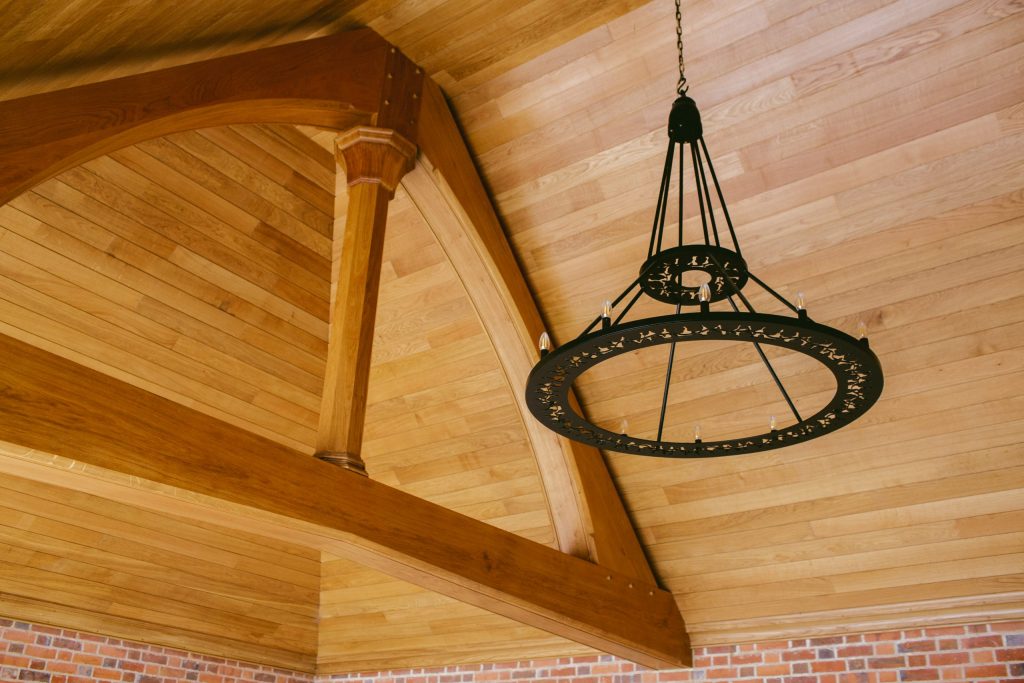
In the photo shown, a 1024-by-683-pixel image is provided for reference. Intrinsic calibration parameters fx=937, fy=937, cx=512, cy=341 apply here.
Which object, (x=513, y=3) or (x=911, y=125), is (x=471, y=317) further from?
(x=911, y=125)

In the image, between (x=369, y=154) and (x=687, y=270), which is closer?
(x=687, y=270)

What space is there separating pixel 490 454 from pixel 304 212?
1869 millimetres

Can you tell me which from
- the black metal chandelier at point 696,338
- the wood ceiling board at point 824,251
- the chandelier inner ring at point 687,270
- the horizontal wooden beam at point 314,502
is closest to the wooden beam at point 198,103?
the horizontal wooden beam at point 314,502

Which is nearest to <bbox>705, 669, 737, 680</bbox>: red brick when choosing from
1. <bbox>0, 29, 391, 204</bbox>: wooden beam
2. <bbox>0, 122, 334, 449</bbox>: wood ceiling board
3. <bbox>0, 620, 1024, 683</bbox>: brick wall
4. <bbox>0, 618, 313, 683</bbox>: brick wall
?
<bbox>0, 620, 1024, 683</bbox>: brick wall

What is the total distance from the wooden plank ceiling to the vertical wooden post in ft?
2.00

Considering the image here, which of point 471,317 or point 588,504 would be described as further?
point 471,317

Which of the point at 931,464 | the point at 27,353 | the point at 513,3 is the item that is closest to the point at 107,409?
the point at 27,353

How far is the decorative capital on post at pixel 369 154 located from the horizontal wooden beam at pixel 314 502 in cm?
144

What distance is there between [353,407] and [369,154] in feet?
4.09

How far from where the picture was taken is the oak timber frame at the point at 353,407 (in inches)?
112

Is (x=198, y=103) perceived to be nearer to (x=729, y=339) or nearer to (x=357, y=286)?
(x=357, y=286)

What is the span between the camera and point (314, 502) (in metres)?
3.48

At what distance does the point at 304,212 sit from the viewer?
5586mm

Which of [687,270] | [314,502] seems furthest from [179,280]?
[687,270]
